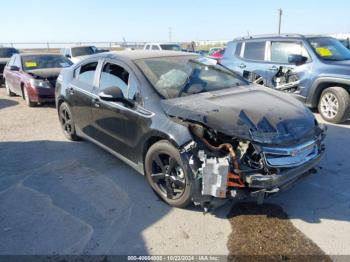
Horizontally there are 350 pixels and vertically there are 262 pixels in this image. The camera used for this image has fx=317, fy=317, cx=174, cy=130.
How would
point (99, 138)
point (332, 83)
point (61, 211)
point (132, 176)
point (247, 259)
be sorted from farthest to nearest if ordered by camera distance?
point (332, 83), point (99, 138), point (132, 176), point (61, 211), point (247, 259)

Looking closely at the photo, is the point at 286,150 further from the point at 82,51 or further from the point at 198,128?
the point at 82,51

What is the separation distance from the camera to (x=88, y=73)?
5.02 meters

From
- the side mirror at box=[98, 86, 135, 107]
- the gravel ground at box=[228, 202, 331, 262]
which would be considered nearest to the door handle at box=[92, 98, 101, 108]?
the side mirror at box=[98, 86, 135, 107]

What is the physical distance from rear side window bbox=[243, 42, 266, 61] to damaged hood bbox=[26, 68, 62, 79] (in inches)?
211

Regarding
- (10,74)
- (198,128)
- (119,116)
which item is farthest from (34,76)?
(198,128)

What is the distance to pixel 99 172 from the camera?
459 cm

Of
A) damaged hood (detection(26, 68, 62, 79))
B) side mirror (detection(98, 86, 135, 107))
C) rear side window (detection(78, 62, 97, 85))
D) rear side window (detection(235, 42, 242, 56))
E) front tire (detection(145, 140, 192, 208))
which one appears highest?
rear side window (detection(235, 42, 242, 56))

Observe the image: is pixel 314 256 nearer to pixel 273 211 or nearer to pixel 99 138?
pixel 273 211

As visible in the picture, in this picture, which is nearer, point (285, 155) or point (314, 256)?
point (314, 256)

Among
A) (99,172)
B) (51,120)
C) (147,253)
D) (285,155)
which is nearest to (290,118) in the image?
(285,155)

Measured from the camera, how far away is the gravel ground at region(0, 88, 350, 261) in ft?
9.72

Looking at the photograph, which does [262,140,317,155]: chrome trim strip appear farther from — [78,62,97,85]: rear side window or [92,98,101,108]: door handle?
[78,62,97,85]: rear side window

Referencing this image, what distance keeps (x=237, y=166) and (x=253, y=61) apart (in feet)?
18.2

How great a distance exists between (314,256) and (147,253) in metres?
1.47
